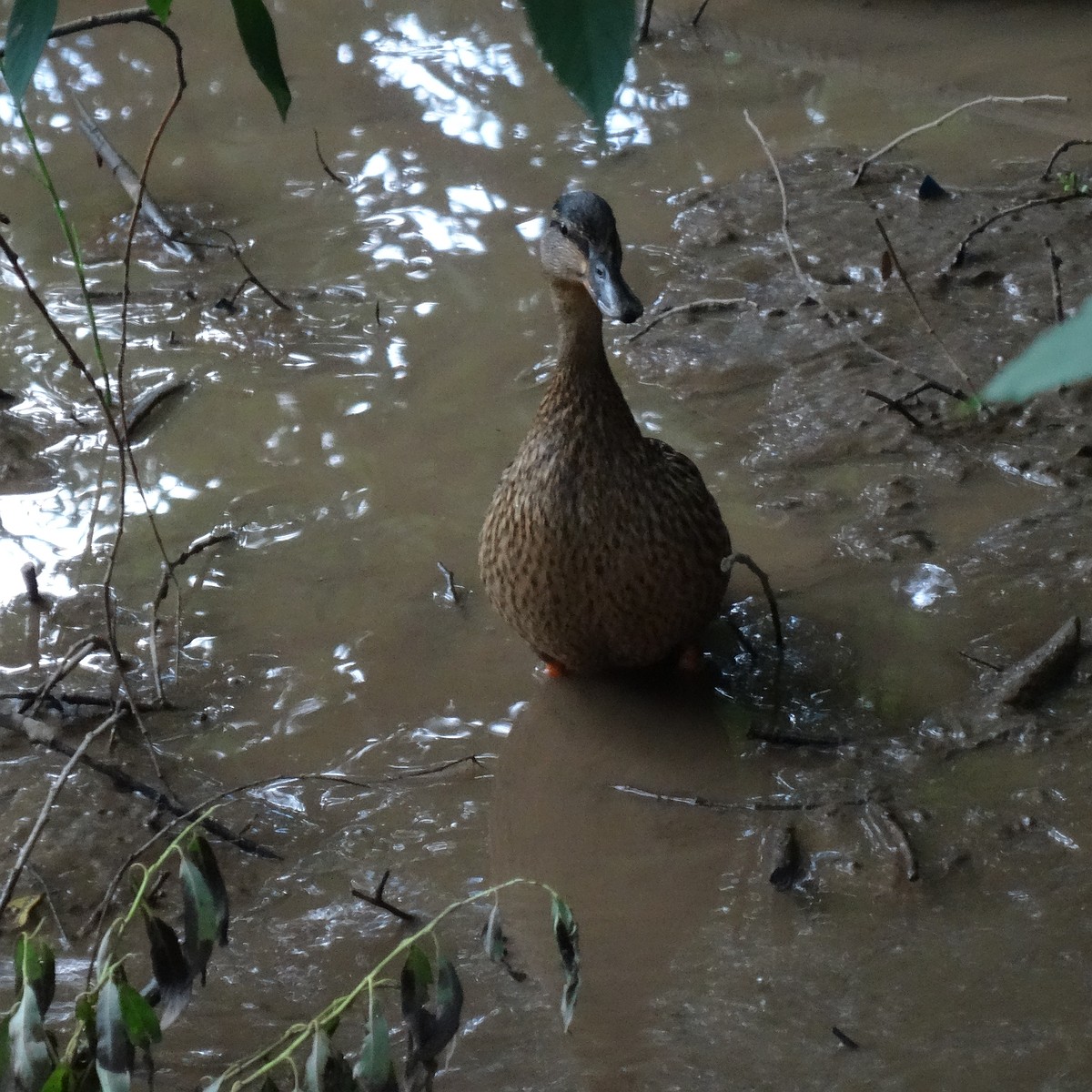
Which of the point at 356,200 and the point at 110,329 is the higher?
the point at 356,200

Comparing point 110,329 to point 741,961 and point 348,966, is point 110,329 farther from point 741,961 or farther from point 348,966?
point 741,961

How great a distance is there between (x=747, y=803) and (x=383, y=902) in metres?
0.88

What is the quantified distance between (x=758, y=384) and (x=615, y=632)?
170cm

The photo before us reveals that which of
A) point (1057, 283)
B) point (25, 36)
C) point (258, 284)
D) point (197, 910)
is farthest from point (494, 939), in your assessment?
point (258, 284)

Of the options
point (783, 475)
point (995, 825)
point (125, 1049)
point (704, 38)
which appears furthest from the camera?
point (704, 38)

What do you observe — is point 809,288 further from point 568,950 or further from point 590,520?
point 568,950

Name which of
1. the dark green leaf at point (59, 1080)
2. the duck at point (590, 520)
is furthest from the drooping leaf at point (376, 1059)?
the duck at point (590, 520)

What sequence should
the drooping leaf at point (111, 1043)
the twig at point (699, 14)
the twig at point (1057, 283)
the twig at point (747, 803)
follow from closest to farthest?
the drooping leaf at point (111, 1043)
the twig at point (747, 803)
the twig at point (1057, 283)
the twig at point (699, 14)

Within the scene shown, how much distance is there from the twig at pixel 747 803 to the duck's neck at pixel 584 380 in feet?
2.81

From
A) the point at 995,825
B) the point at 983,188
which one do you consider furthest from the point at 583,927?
the point at 983,188

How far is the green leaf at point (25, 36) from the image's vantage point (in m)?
0.82

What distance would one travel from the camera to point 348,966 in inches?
103

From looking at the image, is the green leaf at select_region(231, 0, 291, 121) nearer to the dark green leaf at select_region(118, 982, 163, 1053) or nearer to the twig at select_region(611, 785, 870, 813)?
the dark green leaf at select_region(118, 982, 163, 1053)

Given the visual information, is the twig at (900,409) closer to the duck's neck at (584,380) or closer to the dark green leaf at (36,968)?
the duck's neck at (584,380)
